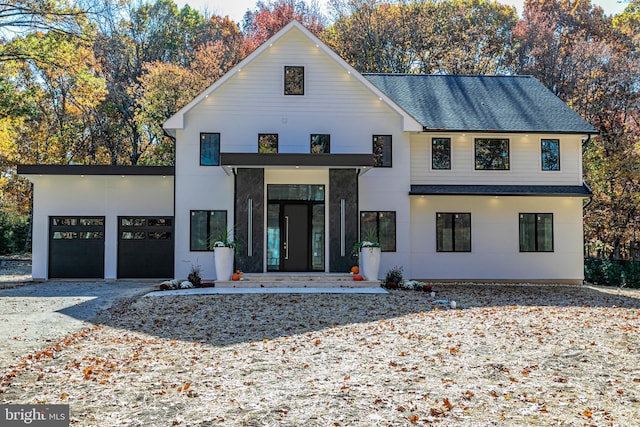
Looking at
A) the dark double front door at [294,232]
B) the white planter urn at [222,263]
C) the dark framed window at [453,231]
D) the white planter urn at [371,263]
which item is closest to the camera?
the white planter urn at [222,263]

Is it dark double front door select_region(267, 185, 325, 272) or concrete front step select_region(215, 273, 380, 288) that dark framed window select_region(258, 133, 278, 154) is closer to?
dark double front door select_region(267, 185, 325, 272)

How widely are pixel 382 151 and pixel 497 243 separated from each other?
5.07 m

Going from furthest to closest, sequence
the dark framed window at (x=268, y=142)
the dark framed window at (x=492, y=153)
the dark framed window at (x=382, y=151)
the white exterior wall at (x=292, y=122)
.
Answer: the dark framed window at (x=492, y=153) < the dark framed window at (x=382, y=151) < the dark framed window at (x=268, y=142) < the white exterior wall at (x=292, y=122)

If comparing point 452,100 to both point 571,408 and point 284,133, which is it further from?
point 571,408

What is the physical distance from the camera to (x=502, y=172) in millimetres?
20047

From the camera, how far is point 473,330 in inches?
382

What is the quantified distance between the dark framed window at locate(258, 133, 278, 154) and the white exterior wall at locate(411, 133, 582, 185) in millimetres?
4707

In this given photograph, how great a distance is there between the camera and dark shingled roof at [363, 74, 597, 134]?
1998 centimetres

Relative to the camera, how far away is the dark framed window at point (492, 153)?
2009cm

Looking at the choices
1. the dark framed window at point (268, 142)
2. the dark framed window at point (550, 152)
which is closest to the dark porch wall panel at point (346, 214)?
the dark framed window at point (268, 142)

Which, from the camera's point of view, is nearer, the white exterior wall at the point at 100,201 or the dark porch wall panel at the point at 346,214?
the dark porch wall panel at the point at 346,214

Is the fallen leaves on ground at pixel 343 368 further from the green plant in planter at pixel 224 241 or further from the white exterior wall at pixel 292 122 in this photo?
the white exterior wall at pixel 292 122

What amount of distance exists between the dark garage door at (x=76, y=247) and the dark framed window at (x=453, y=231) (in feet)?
38.0

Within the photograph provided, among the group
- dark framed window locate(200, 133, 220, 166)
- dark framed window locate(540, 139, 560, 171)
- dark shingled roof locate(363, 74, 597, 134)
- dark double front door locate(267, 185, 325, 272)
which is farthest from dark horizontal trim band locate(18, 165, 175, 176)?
dark framed window locate(540, 139, 560, 171)
